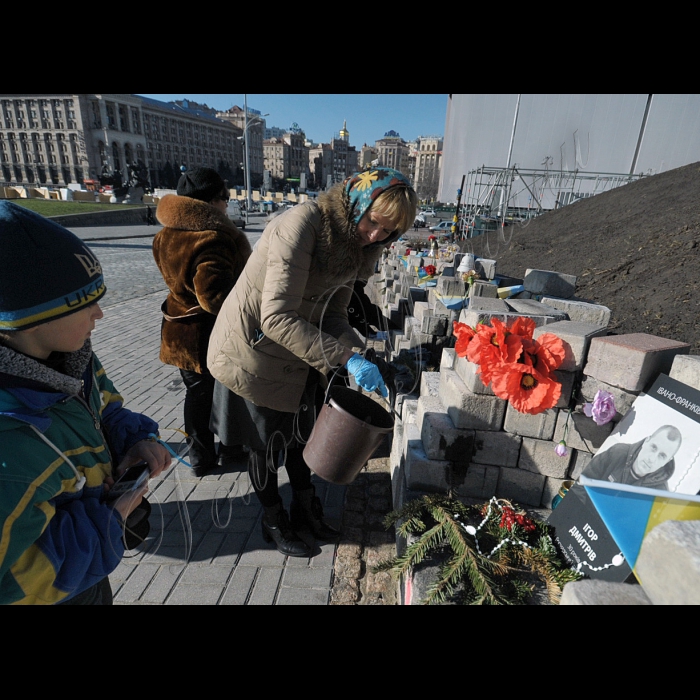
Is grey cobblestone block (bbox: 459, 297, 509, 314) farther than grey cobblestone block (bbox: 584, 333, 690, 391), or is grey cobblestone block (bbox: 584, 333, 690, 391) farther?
grey cobblestone block (bbox: 459, 297, 509, 314)

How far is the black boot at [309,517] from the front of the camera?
2.63 meters

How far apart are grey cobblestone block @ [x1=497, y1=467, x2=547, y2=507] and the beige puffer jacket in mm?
1061

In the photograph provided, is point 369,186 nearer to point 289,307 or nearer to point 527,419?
point 289,307

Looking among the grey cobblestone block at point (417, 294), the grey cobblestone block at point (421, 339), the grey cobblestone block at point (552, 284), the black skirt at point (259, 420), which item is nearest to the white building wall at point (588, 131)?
the grey cobblestone block at point (417, 294)

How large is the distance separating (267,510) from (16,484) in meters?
1.65

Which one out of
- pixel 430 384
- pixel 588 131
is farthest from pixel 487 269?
pixel 588 131

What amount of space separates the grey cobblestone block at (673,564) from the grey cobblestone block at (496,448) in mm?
1408

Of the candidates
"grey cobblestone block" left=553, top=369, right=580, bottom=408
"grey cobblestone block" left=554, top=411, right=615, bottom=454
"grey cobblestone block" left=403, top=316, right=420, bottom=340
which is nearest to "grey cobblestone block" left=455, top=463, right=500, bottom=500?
"grey cobblestone block" left=554, top=411, right=615, bottom=454

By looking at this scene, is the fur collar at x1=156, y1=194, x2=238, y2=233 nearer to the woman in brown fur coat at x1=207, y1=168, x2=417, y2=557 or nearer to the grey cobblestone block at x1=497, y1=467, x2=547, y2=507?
the woman in brown fur coat at x1=207, y1=168, x2=417, y2=557

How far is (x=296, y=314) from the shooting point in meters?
1.92

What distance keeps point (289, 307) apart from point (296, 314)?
0.05 metres

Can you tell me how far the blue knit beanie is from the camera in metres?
1.04

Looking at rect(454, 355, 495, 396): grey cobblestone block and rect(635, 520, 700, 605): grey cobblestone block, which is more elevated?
rect(635, 520, 700, 605): grey cobblestone block

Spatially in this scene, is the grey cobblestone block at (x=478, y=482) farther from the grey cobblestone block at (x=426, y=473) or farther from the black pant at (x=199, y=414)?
the black pant at (x=199, y=414)
